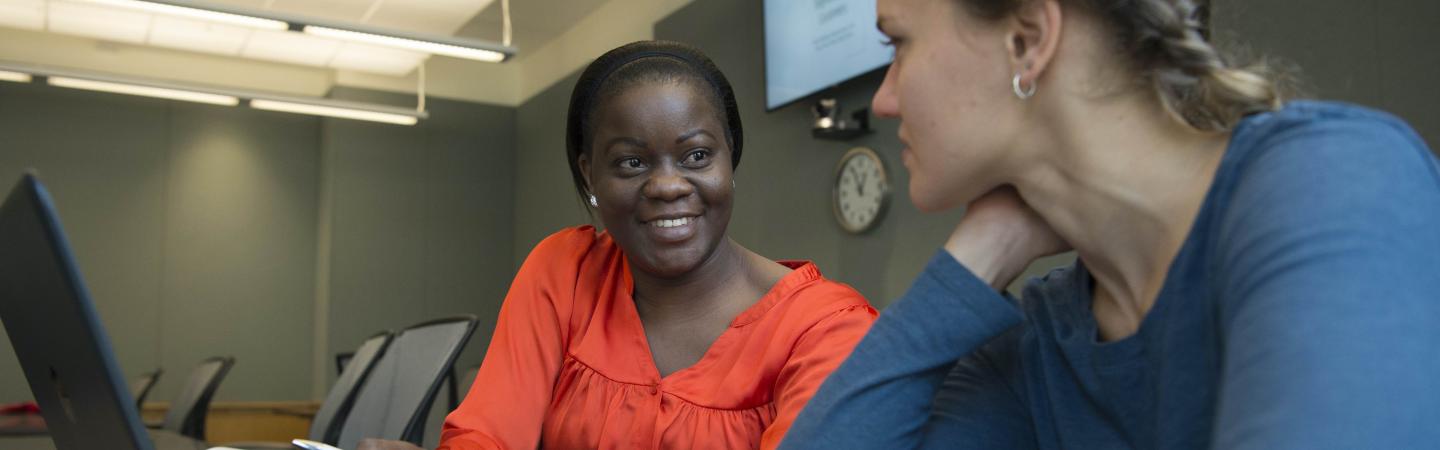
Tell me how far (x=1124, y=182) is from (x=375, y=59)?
7.55 m

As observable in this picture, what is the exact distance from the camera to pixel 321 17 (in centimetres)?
607

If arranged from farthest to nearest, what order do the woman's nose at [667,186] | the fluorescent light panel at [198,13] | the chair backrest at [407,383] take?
the fluorescent light panel at [198,13] < the chair backrest at [407,383] < the woman's nose at [667,186]

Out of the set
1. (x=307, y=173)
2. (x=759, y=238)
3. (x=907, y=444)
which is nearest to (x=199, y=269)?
(x=307, y=173)

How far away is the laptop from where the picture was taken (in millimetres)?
732

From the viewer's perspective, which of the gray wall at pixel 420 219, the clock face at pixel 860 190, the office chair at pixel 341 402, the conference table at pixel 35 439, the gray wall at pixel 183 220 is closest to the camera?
the conference table at pixel 35 439

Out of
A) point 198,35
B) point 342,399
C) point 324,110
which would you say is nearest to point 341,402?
point 342,399

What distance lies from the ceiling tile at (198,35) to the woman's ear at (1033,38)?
23.2 ft

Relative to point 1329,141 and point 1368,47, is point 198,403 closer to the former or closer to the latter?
point 1368,47

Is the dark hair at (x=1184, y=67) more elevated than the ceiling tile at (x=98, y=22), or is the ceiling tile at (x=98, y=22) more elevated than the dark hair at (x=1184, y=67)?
the ceiling tile at (x=98, y=22)

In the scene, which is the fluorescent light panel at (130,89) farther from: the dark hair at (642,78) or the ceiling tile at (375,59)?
the dark hair at (642,78)

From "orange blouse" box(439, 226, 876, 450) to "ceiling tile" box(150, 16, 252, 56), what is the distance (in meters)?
6.21

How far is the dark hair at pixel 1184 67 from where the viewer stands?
0.75 meters

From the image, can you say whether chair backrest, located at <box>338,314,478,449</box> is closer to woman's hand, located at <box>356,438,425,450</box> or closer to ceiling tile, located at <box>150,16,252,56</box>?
woman's hand, located at <box>356,438,425,450</box>

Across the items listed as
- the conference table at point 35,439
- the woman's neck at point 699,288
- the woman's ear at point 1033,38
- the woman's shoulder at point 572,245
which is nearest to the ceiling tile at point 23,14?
the conference table at point 35,439
